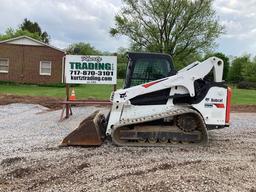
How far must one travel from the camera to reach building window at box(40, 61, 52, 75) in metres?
34.8

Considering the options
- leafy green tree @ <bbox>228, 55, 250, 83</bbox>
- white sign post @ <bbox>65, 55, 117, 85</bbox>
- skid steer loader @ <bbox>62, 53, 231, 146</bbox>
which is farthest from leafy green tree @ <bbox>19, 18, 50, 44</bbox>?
skid steer loader @ <bbox>62, 53, 231, 146</bbox>

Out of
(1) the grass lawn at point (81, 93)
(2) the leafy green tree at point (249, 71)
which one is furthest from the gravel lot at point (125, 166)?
(2) the leafy green tree at point (249, 71)

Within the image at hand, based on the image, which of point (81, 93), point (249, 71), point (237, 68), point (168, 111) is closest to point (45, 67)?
point (81, 93)

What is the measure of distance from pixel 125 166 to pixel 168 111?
2137mm

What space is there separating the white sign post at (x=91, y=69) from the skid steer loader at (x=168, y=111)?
4.65 m

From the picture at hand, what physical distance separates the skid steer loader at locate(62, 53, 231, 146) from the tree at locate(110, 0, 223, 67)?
30.8 m

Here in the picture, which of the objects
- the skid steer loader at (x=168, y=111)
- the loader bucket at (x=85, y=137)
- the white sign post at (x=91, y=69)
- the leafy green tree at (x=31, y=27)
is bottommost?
the loader bucket at (x=85, y=137)

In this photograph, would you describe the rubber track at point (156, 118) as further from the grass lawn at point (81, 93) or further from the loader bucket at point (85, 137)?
the grass lawn at point (81, 93)

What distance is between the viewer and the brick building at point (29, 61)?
111 feet

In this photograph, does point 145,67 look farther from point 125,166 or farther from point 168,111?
point 125,166

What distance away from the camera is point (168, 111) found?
7.83m

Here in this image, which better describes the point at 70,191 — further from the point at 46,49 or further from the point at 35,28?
the point at 35,28

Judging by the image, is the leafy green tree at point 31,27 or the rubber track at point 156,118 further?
the leafy green tree at point 31,27

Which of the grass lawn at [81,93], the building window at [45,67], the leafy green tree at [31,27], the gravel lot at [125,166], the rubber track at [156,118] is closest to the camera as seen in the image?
the gravel lot at [125,166]
